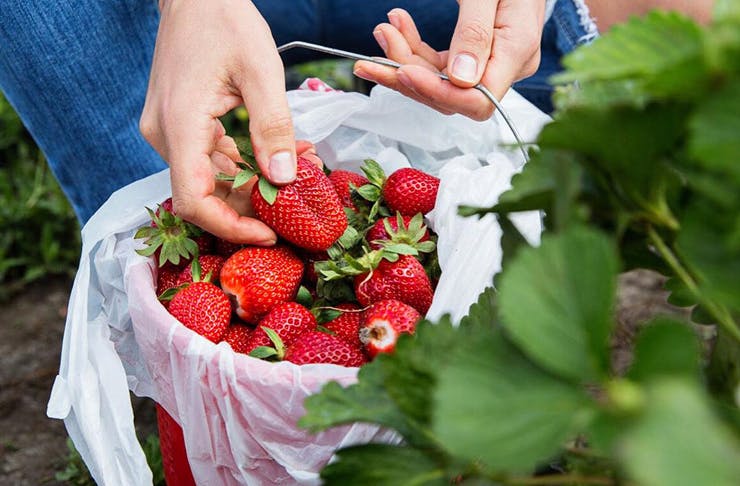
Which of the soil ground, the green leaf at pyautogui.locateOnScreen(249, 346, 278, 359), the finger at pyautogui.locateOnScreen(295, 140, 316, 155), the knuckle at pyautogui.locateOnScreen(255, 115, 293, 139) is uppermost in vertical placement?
the knuckle at pyautogui.locateOnScreen(255, 115, 293, 139)

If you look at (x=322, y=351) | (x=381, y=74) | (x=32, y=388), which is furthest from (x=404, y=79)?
(x=32, y=388)

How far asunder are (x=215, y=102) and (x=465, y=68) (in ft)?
0.93

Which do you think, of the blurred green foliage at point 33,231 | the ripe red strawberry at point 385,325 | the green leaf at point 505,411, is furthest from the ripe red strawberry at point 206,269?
the blurred green foliage at point 33,231

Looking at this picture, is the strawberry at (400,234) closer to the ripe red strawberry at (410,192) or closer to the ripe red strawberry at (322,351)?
the ripe red strawberry at (410,192)

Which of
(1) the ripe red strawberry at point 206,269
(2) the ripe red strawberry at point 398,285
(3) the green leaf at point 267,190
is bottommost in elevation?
(2) the ripe red strawberry at point 398,285

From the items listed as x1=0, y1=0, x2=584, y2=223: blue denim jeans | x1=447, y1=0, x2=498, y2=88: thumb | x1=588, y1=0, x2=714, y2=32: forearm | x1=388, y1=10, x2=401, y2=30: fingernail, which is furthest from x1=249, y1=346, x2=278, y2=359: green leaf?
x1=588, y1=0, x2=714, y2=32: forearm

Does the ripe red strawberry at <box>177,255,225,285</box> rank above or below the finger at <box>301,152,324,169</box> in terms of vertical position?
below

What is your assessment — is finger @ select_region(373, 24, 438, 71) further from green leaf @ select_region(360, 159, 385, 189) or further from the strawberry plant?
the strawberry plant

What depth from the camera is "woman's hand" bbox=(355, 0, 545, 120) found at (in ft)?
3.01

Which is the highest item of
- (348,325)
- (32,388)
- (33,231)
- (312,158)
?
(312,158)

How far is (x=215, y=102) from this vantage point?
854 mm

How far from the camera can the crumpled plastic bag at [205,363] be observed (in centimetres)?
74

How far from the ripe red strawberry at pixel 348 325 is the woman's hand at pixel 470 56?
268 mm

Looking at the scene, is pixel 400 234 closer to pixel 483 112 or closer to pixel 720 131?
pixel 483 112
